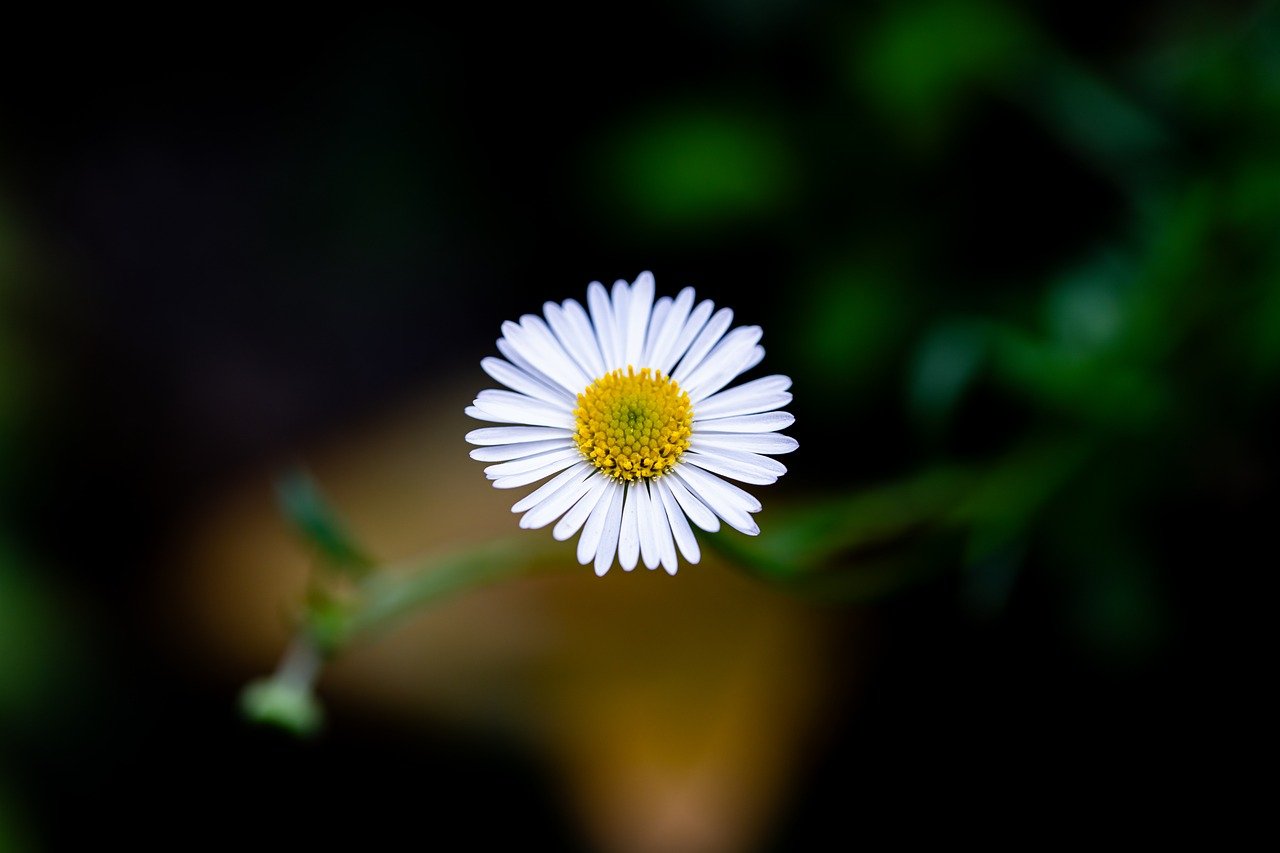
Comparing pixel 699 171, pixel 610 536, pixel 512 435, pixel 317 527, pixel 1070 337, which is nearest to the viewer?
pixel 610 536

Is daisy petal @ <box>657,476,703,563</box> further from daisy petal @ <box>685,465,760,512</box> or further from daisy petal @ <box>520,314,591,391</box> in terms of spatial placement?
daisy petal @ <box>520,314,591,391</box>

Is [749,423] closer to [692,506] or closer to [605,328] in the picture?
[692,506]

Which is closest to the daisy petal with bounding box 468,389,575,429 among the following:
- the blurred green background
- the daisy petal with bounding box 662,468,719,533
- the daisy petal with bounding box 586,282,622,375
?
the daisy petal with bounding box 586,282,622,375

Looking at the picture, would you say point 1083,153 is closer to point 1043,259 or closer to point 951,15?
point 1043,259

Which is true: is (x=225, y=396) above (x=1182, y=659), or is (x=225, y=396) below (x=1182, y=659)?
above

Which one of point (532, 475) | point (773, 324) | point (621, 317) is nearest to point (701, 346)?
point (621, 317)

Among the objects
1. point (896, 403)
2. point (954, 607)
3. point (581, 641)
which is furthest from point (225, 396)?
point (954, 607)
